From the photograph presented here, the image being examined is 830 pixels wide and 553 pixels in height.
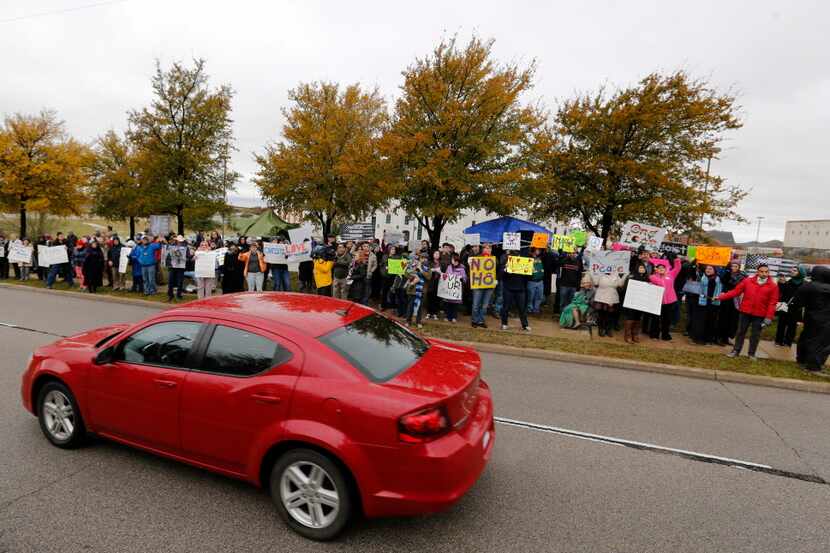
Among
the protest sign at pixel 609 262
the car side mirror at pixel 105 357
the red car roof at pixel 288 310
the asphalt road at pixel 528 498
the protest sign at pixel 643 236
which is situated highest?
the protest sign at pixel 643 236

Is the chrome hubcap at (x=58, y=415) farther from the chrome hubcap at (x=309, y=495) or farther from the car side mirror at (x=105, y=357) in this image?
the chrome hubcap at (x=309, y=495)

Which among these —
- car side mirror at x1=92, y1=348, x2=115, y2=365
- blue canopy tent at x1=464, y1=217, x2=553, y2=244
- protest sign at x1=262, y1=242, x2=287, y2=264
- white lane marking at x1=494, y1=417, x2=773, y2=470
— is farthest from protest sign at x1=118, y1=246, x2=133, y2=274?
white lane marking at x1=494, y1=417, x2=773, y2=470

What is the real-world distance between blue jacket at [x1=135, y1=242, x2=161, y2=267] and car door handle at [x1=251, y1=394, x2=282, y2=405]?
12.9 metres

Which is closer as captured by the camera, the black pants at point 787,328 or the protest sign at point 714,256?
the black pants at point 787,328

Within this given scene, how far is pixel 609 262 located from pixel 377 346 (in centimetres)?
902

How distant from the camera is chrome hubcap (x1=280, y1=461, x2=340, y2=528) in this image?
2.94m

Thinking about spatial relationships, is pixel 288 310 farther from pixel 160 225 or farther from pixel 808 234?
pixel 808 234

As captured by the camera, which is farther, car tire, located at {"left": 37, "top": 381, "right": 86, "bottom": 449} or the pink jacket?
the pink jacket

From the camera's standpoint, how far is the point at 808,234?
226 ft

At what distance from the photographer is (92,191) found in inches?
1123

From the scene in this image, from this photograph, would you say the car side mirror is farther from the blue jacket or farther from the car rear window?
the blue jacket

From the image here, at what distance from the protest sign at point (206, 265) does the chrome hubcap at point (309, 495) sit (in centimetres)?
1088

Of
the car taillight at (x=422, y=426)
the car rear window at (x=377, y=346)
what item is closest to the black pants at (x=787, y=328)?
the car rear window at (x=377, y=346)

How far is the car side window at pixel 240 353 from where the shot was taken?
125 inches
